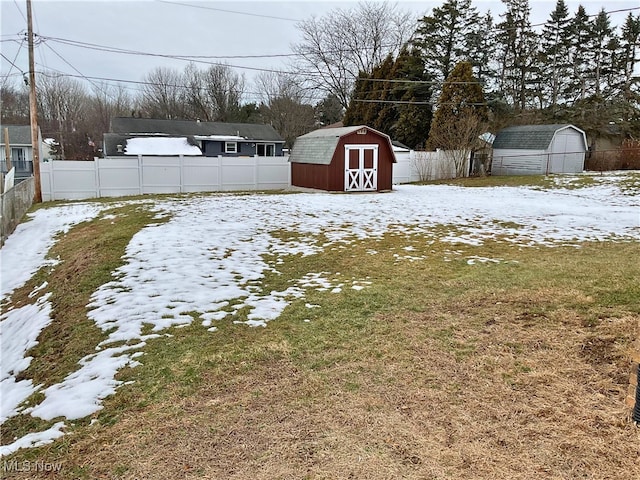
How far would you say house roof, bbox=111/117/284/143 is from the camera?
30.4m

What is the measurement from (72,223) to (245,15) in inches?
544

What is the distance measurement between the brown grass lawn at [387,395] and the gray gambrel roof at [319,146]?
41.7 ft

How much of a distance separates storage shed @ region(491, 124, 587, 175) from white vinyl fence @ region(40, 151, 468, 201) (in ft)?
22.9

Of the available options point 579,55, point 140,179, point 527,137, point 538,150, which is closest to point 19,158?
point 140,179

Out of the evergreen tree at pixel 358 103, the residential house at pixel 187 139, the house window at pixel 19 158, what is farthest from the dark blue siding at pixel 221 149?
the house window at pixel 19 158

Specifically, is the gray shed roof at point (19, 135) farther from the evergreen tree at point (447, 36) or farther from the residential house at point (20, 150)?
the evergreen tree at point (447, 36)

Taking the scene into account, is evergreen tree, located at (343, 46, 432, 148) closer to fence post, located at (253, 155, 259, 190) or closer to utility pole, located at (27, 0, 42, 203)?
fence post, located at (253, 155, 259, 190)

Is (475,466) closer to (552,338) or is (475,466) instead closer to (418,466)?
(418,466)

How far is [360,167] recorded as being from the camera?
701 inches

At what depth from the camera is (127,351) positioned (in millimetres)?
4039

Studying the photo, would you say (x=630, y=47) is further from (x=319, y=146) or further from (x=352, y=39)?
(x=319, y=146)

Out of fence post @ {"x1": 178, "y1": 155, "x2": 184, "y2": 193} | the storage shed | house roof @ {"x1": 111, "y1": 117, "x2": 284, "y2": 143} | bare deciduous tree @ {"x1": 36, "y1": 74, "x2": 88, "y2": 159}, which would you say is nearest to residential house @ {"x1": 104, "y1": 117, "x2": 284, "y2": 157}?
house roof @ {"x1": 111, "y1": 117, "x2": 284, "y2": 143}

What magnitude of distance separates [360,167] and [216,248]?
11.1 metres

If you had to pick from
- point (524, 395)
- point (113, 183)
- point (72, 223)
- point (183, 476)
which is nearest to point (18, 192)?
point (72, 223)
